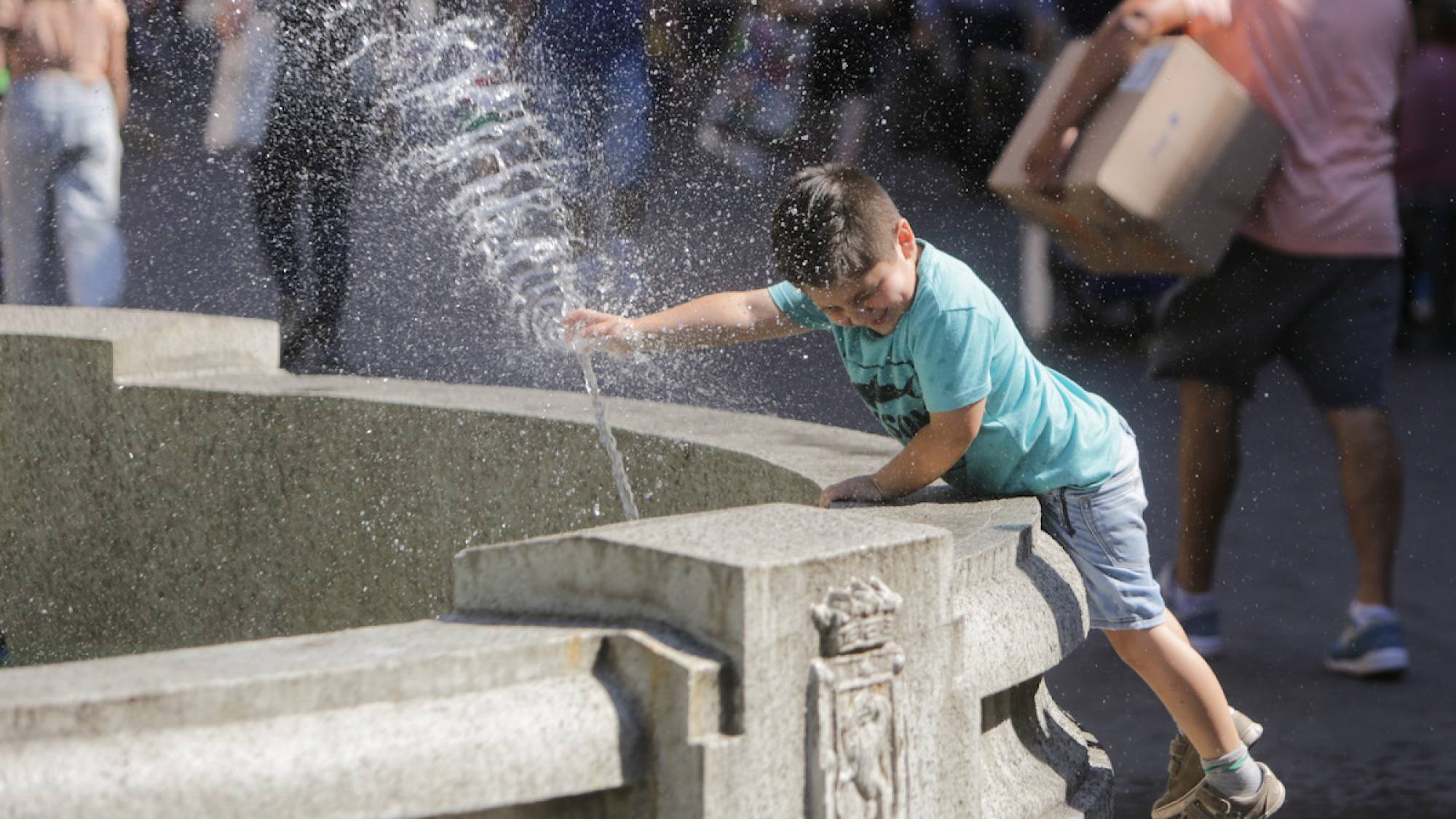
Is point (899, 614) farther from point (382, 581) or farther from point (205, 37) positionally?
point (205, 37)

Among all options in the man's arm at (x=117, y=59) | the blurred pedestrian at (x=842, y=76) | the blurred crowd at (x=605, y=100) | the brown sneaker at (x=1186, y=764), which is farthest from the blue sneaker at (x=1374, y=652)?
the blurred pedestrian at (x=842, y=76)

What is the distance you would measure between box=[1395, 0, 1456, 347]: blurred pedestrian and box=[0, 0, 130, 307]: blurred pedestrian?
4831mm

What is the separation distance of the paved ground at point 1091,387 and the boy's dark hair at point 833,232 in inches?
68.3

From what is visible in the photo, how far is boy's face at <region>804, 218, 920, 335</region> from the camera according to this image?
2760mm

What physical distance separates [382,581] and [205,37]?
10.2 metres

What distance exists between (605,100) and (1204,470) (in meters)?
4.10

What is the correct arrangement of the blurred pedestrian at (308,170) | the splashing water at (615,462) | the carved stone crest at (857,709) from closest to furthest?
the carved stone crest at (857,709) → the splashing water at (615,462) → the blurred pedestrian at (308,170)

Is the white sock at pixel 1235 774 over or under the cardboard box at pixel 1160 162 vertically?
under

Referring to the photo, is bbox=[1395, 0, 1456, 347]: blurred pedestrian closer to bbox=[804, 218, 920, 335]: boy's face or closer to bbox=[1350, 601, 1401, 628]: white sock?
bbox=[1350, 601, 1401, 628]: white sock

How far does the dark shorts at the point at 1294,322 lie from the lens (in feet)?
15.9

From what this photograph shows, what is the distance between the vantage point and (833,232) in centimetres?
273

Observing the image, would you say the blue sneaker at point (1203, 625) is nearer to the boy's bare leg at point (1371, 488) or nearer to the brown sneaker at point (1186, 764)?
the boy's bare leg at point (1371, 488)

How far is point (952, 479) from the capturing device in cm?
300

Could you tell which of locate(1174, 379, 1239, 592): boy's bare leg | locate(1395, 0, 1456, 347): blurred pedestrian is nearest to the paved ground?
locate(1174, 379, 1239, 592): boy's bare leg
